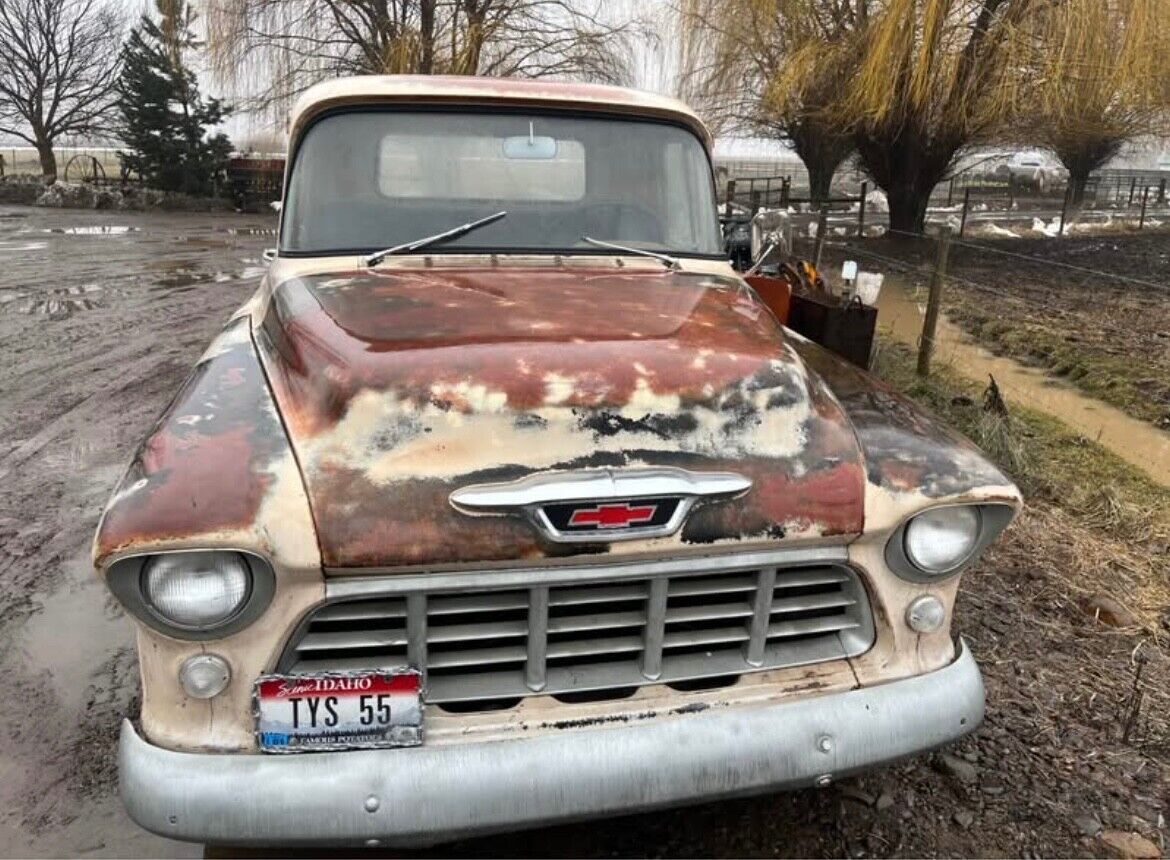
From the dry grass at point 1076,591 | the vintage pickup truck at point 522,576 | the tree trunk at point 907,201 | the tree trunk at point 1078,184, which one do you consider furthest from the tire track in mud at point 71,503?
the tree trunk at point 1078,184

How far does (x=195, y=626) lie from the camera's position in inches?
74.2

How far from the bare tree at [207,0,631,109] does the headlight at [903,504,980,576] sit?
56.9 feet

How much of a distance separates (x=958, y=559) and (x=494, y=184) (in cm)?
207

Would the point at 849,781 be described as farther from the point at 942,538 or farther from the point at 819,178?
the point at 819,178

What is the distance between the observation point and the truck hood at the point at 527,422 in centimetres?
192

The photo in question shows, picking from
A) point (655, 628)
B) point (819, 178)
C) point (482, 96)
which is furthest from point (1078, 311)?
point (819, 178)

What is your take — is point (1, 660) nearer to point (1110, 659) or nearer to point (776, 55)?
point (1110, 659)

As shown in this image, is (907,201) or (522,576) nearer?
(522,576)

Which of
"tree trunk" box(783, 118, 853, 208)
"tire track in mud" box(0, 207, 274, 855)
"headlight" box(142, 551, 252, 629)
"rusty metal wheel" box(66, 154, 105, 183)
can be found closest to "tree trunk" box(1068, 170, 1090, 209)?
"tree trunk" box(783, 118, 853, 208)

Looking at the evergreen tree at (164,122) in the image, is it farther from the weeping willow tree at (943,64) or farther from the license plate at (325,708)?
the license plate at (325,708)

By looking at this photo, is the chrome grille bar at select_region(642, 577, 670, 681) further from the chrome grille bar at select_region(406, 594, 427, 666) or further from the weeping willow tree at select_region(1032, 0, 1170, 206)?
the weeping willow tree at select_region(1032, 0, 1170, 206)

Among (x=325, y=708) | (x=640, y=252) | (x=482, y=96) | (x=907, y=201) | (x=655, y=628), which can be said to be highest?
(x=482, y=96)

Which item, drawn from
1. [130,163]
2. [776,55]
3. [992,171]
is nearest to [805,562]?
[776,55]

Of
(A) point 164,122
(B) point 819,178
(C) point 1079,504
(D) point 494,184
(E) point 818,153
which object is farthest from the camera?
(A) point 164,122
